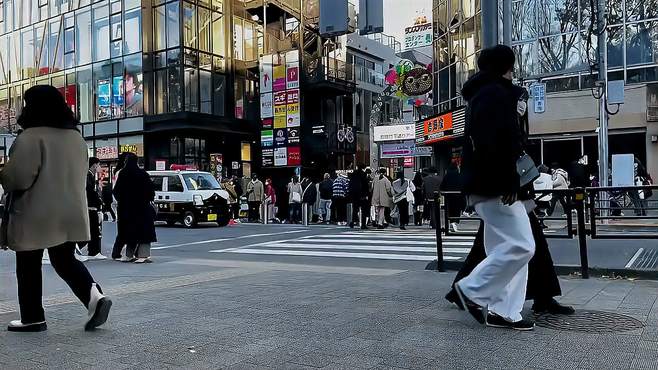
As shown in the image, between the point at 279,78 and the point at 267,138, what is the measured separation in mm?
3438

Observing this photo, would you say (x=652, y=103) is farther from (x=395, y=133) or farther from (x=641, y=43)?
(x=395, y=133)

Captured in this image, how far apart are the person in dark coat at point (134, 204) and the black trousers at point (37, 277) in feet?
17.6

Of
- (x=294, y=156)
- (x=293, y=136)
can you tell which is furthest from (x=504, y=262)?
(x=293, y=136)

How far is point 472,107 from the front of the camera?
14.7 ft

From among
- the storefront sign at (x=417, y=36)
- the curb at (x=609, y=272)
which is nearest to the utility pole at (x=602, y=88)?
the curb at (x=609, y=272)

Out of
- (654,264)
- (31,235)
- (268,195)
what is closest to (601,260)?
(654,264)

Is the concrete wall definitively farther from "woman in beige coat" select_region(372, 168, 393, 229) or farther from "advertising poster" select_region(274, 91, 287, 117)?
"advertising poster" select_region(274, 91, 287, 117)

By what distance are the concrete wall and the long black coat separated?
16467 millimetres

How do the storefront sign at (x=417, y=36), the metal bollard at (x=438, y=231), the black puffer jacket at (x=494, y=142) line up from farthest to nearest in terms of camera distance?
the storefront sign at (x=417, y=36) < the metal bollard at (x=438, y=231) < the black puffer jacket at (x=494, y=142)

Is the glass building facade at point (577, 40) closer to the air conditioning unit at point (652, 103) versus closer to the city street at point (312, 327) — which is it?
the air conditioning unit at point (652, 103)

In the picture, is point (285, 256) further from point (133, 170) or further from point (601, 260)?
point (601, 260)

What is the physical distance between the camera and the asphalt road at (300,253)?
835cm

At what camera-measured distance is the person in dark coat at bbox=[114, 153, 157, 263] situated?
995cm

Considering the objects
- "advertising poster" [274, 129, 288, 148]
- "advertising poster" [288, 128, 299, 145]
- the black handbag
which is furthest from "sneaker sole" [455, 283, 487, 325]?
"advertising poster" [274, 129, 288, 148]
